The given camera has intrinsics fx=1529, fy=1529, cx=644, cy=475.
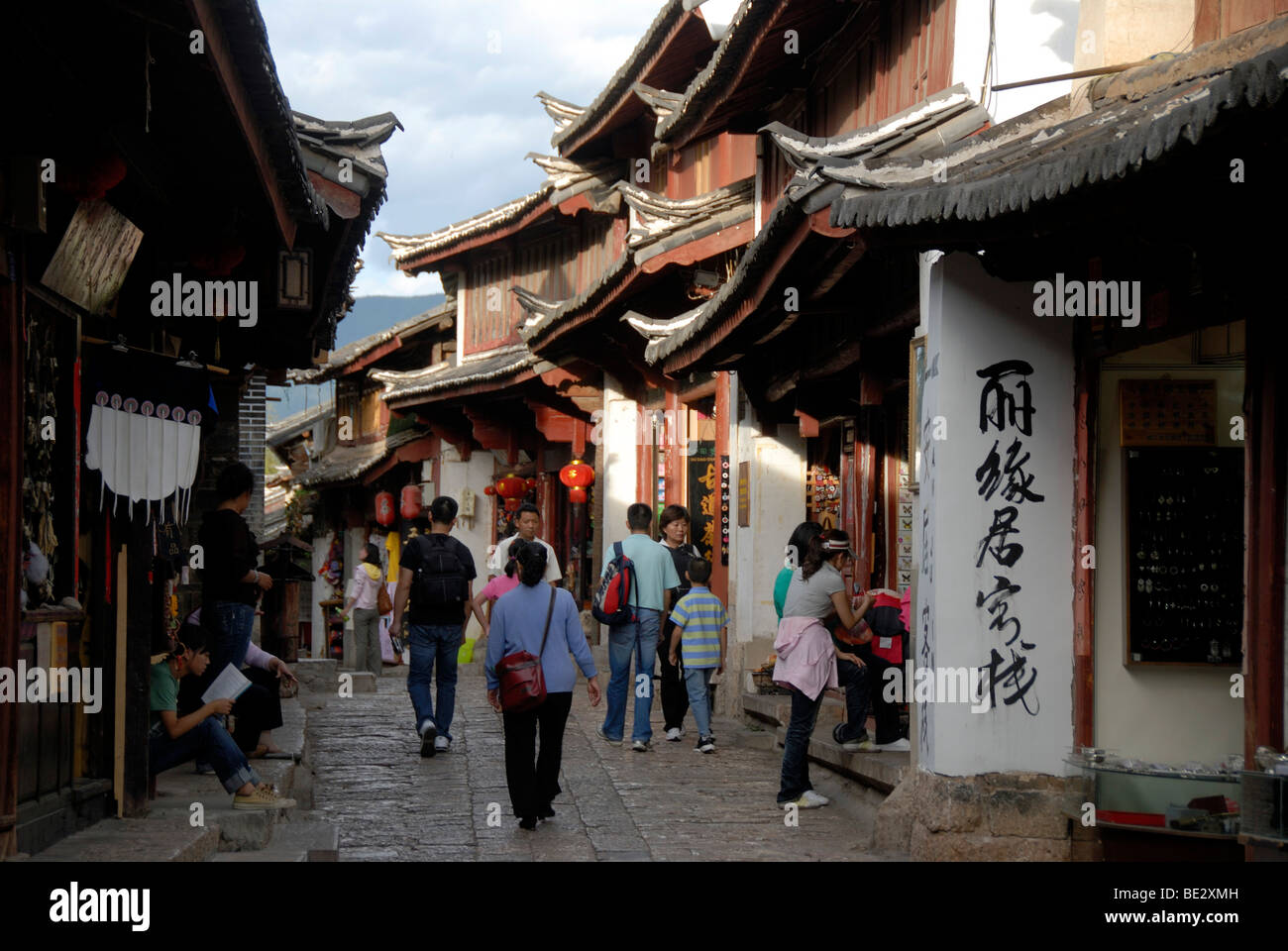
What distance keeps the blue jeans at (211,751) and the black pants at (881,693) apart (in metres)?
3.98

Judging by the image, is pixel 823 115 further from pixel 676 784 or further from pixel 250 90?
pixel 250 90

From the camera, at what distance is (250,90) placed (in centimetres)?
675

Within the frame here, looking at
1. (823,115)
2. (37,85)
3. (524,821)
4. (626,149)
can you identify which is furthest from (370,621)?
(37,85)

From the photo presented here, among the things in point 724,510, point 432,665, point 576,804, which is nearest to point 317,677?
point 724,510

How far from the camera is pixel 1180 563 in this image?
→ 25.8 feet

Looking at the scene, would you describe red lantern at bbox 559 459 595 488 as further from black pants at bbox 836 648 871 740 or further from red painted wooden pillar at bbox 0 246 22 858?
red painted wooden pillar at bbox 0 246 22 858

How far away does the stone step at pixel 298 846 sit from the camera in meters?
7.28

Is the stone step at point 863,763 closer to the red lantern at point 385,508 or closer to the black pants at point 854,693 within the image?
the black pants at point 854,693

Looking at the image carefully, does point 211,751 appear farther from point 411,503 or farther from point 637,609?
point 411,503

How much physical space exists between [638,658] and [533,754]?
10.8 ft

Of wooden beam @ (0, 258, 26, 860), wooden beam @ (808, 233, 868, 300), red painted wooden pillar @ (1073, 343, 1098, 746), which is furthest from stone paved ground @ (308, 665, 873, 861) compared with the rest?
wooden beam @ (808, 233, 868, 300)

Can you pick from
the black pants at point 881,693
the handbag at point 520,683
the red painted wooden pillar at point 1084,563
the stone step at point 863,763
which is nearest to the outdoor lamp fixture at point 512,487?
the stone step at point 863,763

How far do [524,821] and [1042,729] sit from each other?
2.95m

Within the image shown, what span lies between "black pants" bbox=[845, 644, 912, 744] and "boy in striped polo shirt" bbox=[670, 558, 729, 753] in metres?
1.80
